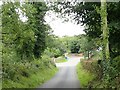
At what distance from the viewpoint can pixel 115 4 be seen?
21.0 metres

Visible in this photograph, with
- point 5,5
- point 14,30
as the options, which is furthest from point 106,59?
point 5,5

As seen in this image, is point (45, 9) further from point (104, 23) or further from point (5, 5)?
point (5, 5)

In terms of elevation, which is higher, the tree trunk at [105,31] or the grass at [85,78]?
the tree trunk at [105,31]

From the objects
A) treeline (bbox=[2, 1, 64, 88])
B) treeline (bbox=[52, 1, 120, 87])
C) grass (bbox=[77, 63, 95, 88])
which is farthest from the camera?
grass (bbox=[77, 63, 95, 88])

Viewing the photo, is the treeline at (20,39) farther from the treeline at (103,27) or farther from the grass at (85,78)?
the grass at (85,78)

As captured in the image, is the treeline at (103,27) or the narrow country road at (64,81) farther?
the narrow country road at (64,81)

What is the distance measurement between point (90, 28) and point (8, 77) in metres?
7.09

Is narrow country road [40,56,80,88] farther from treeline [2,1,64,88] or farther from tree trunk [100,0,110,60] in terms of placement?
tree trunk [100,0,110,60]

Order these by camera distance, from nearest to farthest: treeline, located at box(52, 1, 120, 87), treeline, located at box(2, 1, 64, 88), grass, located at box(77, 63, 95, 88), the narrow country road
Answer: treeline, located at box(2, 1, 64, 88), treeline, located at box(52, 1, 120, 87), grass, located at box(77, 63, 95, 88), the narrow country road

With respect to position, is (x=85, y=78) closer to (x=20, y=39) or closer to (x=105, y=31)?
(x=105, y=31)

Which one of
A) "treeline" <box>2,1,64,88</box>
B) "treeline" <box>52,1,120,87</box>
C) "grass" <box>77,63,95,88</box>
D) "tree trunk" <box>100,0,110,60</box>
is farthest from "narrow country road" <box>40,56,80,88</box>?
"tree trunk" <box>100,0,110,60</box>

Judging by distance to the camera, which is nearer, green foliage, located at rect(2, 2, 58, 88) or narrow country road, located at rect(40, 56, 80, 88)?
green foliage, located at rect(2, 2, 58, 88)

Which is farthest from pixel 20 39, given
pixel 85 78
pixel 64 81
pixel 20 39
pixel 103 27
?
pixel 85 78

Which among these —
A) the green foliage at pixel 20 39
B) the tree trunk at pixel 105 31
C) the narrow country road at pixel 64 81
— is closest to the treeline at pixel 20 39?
the green foliage at pixel 20 39
